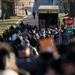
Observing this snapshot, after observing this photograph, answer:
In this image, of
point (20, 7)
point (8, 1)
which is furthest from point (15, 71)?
point (20, 7)

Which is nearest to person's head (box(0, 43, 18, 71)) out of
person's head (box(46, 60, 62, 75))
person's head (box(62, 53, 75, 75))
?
person's head (box(46, 60, 62, 75))

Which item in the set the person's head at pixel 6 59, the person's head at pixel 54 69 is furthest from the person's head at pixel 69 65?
the person's head at pixel 6 59

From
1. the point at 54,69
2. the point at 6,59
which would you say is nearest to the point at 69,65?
the point at 54,69

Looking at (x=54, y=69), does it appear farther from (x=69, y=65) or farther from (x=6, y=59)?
(x=6, y=59)

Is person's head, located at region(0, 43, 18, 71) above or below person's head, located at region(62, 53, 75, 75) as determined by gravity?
below

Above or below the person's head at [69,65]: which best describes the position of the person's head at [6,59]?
below

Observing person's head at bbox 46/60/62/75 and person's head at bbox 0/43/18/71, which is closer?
person's head at bbox 46/60/62/75

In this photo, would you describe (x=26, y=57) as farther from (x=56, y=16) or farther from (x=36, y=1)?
(x=36, y=1)

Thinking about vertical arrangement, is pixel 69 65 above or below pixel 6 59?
above

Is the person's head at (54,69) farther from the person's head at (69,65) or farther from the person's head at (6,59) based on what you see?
the person's head at (6,59)

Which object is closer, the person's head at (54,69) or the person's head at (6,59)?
the person's head at (54,69)

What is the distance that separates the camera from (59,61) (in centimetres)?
585

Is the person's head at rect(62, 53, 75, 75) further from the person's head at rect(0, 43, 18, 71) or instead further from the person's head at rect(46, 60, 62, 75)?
the person's head at rect(0, 43, 18, 71)

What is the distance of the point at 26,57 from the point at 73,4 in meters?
56.6
